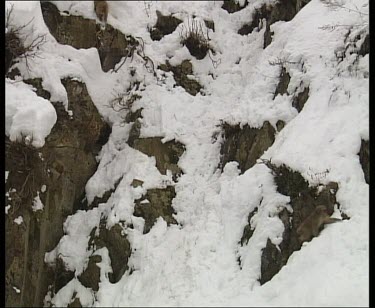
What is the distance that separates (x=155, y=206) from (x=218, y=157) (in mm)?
1135

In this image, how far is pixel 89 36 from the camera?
723 centimetres

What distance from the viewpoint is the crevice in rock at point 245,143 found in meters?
5.75

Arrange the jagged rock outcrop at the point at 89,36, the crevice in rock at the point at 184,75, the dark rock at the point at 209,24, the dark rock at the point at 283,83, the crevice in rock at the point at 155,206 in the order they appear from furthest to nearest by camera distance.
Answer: the dark rock at the point at 209,24 → the crevice in rock at the point at 184,75 → the jagged rock outcrop at the point at 89,36 → the dark rock at the point at 283,83 → the crevice in rock at the point at 155,206

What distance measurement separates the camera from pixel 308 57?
6055 millimetres

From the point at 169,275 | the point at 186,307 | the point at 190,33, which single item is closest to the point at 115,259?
the point at 169,275

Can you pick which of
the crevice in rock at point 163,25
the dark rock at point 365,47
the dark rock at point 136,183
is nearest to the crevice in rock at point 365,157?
the dark rock at point 365,47

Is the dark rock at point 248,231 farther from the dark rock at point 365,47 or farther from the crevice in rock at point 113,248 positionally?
the dark rock at point 365,47

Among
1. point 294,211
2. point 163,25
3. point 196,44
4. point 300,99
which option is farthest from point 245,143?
point 163,25

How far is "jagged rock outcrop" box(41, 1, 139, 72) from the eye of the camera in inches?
278

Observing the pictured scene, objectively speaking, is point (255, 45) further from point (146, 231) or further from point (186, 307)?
point (186, 307)

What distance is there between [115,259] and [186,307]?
1276mm

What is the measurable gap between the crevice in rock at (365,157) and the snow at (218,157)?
1.9 inches

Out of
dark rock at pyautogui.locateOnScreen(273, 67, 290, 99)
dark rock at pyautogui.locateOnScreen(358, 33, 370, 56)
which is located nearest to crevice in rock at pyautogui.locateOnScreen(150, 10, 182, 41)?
dark rock at pyautogui.locateOnScreen(273, 67, 290, 99)

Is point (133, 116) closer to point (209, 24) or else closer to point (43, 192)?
point (43, 192)
